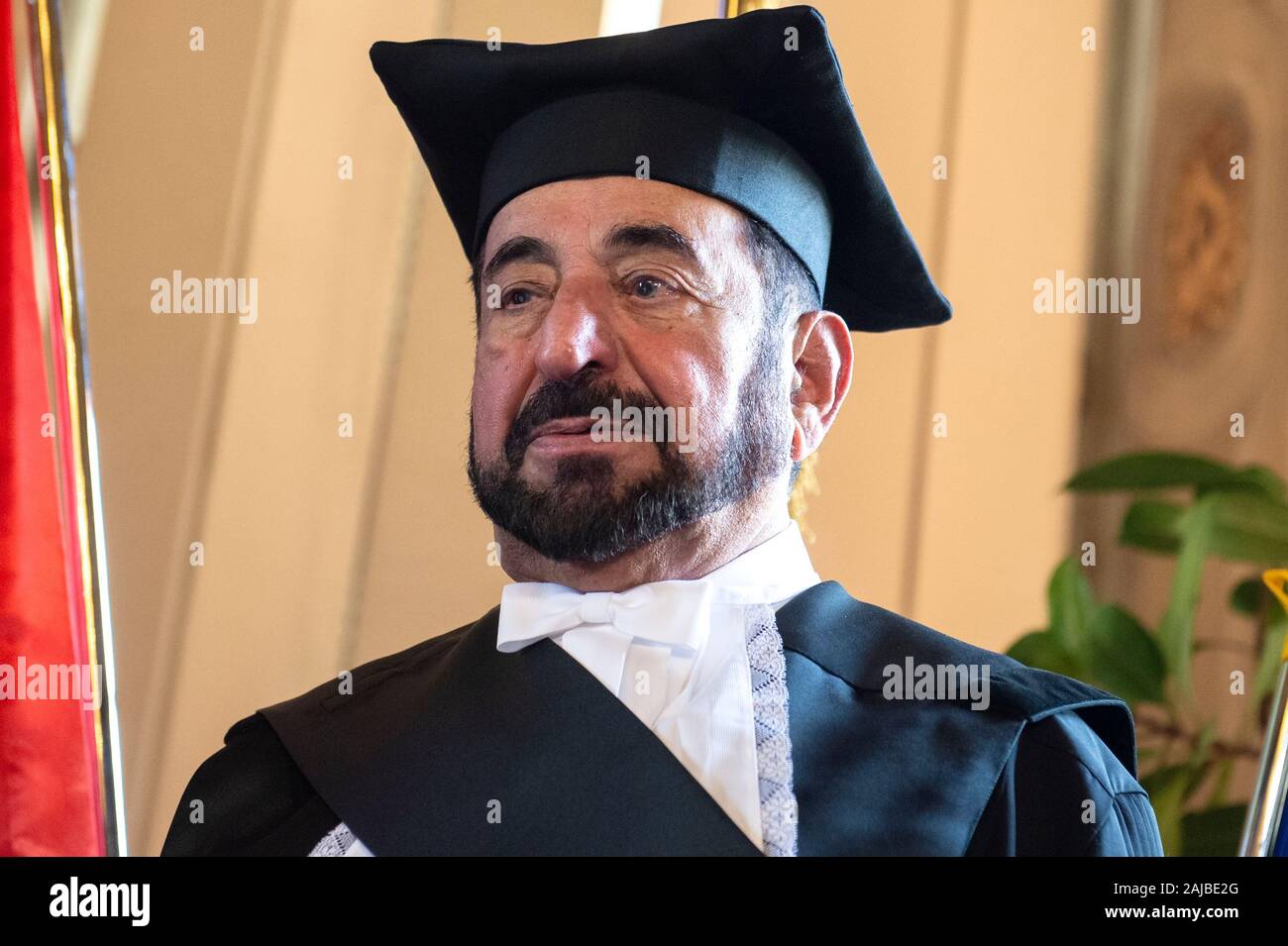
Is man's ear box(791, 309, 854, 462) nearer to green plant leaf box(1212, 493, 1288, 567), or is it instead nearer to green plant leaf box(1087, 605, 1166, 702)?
green plant leaf box(1087, 605, 1166, 702)

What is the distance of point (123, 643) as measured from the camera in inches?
82.4

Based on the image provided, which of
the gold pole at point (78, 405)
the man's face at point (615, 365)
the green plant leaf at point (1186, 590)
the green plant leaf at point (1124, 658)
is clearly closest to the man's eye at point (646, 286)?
the man's face at point (615, 365)

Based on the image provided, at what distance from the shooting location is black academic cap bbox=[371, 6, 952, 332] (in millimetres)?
1647

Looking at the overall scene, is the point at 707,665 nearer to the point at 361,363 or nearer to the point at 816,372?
the point at 816,372

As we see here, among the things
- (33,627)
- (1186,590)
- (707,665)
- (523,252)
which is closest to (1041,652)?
(1186,590)

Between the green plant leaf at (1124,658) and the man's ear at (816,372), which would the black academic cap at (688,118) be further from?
the green plant leaf at (1124,658)

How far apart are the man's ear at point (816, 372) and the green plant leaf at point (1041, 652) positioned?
0.69 meters

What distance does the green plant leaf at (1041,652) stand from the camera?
7.41 ft

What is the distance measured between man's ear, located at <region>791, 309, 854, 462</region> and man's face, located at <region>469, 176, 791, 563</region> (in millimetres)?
92

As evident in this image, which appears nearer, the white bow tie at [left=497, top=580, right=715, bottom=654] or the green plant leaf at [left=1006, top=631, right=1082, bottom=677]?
the white bow tie at [left=497, top=580, right=715, bottom=654]

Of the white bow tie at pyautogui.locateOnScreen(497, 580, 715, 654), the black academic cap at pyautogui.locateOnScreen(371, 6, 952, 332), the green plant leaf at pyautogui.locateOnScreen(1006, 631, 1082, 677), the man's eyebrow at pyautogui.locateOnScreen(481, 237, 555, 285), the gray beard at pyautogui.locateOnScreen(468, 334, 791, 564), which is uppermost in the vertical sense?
the black academic cap at pyautogui.locateOnScreen(371, 6, 952, 332)

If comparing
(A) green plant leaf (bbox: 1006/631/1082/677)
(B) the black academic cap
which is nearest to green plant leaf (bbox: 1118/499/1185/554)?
(A) green plant leaf (bbox: 1006/631/1082/677)
